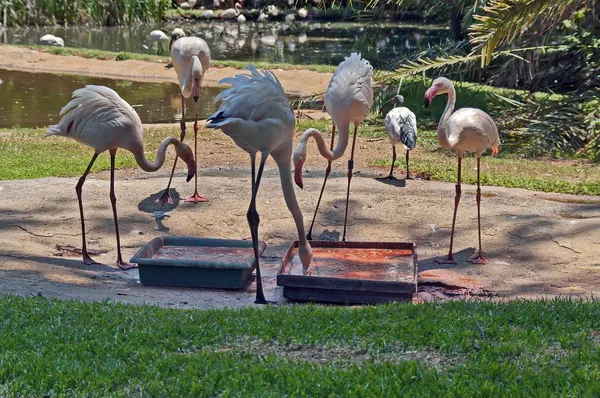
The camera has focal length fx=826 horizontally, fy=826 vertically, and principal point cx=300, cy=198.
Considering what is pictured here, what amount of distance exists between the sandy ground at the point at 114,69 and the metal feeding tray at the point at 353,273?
11968mm

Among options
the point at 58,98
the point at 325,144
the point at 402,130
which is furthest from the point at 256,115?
the point at 58,98

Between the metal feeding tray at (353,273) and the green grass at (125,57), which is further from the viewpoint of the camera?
the green grass at (125,57)

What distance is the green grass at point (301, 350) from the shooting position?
3.86m

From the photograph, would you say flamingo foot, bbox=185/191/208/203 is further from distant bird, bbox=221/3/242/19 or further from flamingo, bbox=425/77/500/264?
distant bird, bbox=221/3/242/19

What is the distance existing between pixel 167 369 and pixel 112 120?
3508mm

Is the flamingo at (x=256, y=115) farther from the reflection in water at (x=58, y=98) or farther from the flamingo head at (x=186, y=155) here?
the reflection in water at (x=58, y=98)

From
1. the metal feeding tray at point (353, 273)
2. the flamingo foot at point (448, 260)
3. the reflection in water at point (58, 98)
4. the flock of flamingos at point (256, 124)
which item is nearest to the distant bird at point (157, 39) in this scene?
the reflection in water at point (58, 98)

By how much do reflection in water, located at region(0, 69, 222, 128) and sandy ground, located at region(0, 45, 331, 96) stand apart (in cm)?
69

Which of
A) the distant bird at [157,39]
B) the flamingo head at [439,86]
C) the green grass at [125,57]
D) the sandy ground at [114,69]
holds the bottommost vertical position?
the flamingo head at [439,86]

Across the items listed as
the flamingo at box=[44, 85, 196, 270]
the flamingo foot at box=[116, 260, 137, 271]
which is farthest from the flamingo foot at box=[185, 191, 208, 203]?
the flamingo foot at box=[116, 260, 137, 271]

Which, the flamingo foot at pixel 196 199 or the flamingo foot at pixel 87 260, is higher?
the flamingo foot at pixel 196 199

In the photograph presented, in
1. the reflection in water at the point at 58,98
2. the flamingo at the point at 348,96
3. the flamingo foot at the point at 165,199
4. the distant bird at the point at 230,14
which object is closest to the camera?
the flamingo at the point at 348,96

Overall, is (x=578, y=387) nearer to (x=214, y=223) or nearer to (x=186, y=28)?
(x=214, y=223)

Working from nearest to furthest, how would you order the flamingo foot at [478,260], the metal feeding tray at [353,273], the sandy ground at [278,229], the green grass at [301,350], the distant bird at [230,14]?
the green grass at [301,350] → the metal feeding tray at [353,273] → the sandy ground at [278,229] → the flamingo foot at [478,260] → the distant bird at [230,14]
